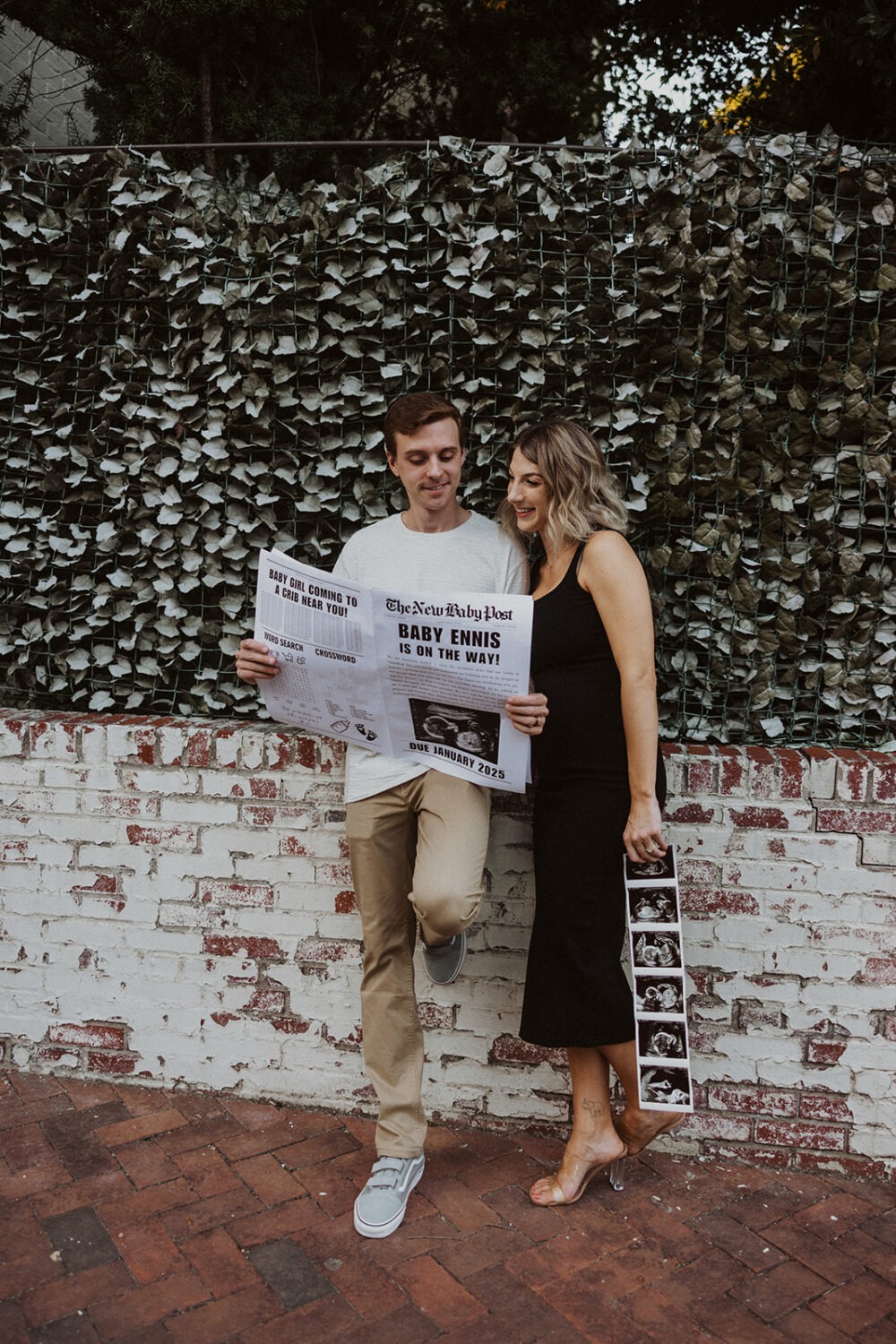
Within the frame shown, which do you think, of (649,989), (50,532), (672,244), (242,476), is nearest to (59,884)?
(50,532)

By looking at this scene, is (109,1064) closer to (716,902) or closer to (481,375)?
(716,902)

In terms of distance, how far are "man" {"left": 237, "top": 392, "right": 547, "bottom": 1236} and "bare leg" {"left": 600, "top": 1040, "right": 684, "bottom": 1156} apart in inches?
20.1

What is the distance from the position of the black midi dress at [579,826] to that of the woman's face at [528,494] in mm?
180

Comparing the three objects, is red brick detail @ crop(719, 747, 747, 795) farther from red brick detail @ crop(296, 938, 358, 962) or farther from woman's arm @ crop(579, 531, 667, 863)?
red brick detail @ crop(296, 938, 358, 962)

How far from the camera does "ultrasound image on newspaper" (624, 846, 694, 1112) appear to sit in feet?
8.73

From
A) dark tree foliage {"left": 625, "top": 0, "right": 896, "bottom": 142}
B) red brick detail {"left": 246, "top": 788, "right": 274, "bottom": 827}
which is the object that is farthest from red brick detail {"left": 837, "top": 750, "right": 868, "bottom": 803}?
dark tree foliage {"left": 625, "top": 0, "right": 896, "bottom": 142}

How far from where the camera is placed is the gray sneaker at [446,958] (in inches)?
115

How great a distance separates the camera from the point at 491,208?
→ 3008 millimetres

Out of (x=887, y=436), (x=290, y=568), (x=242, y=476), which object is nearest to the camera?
(x=290, y=568)

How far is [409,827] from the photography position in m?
2.86

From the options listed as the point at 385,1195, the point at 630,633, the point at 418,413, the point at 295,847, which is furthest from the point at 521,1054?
the point at 418,413

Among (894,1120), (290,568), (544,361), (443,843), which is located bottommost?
(894,1120)

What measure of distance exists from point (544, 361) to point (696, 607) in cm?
86

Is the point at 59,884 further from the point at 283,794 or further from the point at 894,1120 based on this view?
the point at 894,1120
